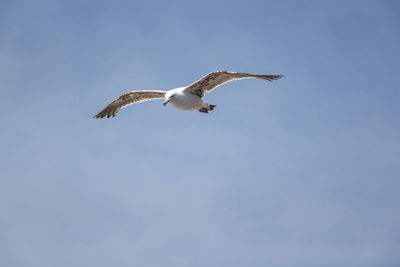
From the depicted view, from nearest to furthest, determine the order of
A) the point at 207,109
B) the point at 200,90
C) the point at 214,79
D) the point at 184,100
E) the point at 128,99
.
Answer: the point at 184,100, the point at 214,79, the point at 200,90, the point at 207,109, the point at 128,99

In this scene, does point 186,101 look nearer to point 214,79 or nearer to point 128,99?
point 214,79

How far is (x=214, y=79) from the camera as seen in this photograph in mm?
17078

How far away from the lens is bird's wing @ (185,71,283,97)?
16859 mm

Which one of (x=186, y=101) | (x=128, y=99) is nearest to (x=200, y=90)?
(x=186, y=101)

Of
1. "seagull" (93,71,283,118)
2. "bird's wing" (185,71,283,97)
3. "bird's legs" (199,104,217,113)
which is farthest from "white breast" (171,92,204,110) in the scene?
"bird's legs" (199,104,217,113)

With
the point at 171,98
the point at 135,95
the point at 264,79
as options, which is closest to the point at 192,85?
the point at 171,98

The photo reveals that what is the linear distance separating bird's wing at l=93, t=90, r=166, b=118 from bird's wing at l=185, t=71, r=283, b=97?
2.30 metres

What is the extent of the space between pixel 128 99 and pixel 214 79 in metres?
4.91

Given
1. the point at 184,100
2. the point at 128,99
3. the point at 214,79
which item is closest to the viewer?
the point at 184,100

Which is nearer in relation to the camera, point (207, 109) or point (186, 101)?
point (186, 101)

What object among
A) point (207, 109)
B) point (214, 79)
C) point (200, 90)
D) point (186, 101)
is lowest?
point (186, 101)

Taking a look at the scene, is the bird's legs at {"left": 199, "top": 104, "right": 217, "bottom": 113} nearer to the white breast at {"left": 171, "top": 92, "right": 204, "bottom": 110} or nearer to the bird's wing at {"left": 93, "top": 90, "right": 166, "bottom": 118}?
the white breast at {"left": 171, "top": 92, "right": 204, "bottom": 110}

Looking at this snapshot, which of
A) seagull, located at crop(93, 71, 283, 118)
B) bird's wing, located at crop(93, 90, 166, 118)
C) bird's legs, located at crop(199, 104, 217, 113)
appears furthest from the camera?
bird's wing, located at crop(93, 90, 166, 118)

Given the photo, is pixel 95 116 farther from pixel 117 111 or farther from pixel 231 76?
pixel 231 76
